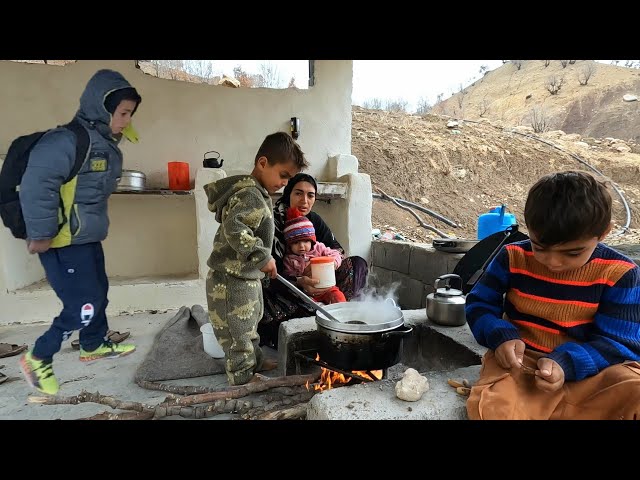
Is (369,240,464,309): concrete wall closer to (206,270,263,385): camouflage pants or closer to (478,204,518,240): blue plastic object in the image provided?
(478,204,518,240): blue plastic object

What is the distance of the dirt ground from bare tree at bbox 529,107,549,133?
1823 mm

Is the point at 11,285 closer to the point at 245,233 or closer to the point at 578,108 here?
the point at 245,233

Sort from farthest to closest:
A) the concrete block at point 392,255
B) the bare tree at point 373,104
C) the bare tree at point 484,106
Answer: the bare tree at point 484,106 → the bare tree at point 373,104 → the concrete block at point 392,255

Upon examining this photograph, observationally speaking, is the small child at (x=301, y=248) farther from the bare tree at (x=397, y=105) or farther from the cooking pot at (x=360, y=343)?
the bare tree at (x=397, y=105)

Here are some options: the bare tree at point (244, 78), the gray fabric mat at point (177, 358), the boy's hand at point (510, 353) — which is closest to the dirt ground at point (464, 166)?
the bare tree at point (244, 78)

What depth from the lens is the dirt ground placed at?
6160mm

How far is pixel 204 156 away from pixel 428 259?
7.30ft

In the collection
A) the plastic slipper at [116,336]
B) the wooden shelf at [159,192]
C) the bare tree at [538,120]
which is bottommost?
the plastic slipper at [116,336]

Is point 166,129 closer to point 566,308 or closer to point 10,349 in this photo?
point 10,349

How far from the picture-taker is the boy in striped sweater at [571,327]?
0.98m

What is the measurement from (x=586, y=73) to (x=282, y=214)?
14.2m

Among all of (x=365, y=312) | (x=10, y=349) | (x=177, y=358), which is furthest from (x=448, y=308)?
(x=10, y=349)

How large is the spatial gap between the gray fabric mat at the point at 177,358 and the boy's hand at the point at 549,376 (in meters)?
1.70
